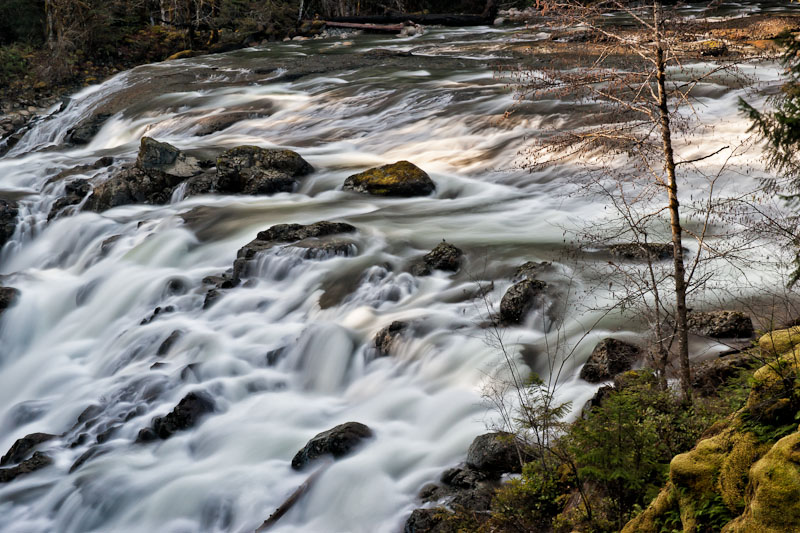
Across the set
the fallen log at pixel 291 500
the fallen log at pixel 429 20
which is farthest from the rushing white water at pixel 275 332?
the fallen log at pixel 429 20

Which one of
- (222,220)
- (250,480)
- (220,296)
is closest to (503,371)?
(250,480)

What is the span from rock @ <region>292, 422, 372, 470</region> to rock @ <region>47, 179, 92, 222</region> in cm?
919

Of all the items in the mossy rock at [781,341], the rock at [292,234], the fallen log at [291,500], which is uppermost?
the mossy rock at [781,341]

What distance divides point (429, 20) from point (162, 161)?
20.5 metres

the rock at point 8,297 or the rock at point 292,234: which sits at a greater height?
the rock at point 292,234

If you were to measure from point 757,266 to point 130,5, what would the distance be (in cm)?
2941

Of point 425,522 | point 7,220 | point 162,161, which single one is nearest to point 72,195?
point 7,220

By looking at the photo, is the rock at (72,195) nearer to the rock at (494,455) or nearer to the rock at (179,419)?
the rock at (179,419)

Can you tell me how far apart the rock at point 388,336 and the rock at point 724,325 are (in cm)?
293

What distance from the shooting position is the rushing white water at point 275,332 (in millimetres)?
6637

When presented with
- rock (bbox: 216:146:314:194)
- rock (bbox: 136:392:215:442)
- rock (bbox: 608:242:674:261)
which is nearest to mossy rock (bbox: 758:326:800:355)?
rock (bbox: 608:242:674:261)

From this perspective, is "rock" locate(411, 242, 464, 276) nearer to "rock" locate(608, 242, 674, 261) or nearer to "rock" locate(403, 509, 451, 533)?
"rock" locate(608, 242, 674, 261)

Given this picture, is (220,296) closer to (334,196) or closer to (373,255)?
(373,255)

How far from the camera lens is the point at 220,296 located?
32.5ft
